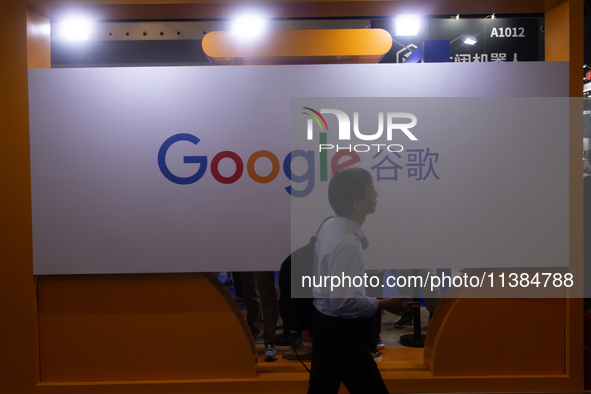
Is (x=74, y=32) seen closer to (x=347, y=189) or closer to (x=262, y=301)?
(x=262, y=301)

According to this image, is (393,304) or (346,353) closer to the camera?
(346,353)

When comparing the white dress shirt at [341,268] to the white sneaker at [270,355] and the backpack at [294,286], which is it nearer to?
the backpack at [294,286]

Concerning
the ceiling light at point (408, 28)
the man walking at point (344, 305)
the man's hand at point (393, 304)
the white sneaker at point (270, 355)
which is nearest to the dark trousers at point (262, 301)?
the white sneaker at point (270, 355)

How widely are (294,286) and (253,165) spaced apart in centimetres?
100

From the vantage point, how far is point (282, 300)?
183 cm

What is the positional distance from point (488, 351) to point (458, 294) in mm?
436

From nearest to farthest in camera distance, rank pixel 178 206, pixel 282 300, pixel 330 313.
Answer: pixel 330 313 < pixel 282 300 < pixel 178 206

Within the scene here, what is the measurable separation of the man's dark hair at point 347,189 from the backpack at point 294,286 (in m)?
0.10

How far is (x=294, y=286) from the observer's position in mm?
1818

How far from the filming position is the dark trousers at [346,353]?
167 cm

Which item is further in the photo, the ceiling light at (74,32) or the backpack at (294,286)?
the ceiling light at (74,32)

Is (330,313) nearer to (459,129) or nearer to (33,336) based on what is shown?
(459,129)

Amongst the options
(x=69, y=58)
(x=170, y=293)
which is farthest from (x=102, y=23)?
(x=170, y=293)

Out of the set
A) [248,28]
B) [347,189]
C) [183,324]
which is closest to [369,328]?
[347,189]
